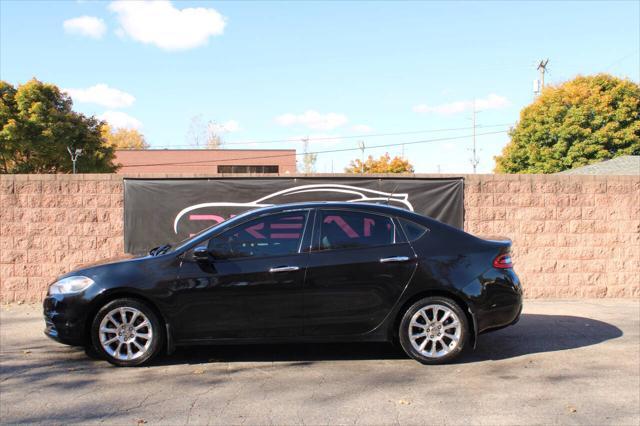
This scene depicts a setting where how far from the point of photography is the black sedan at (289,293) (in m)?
5.61

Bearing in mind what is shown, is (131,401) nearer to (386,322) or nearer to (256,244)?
(256,244)

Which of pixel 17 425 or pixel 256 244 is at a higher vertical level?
pixel 256 244

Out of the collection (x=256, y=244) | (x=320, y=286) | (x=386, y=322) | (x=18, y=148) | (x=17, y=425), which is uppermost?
(x=18, y=148)

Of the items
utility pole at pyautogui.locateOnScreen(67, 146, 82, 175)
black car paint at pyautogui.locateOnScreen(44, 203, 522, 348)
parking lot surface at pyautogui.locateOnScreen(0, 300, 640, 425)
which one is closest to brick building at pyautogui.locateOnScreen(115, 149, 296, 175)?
utility pole at pyautogui.locateOnScreen(67, 146, 82, 175)

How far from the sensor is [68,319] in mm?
5629

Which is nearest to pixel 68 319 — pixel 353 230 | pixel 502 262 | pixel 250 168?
pixel 353 230

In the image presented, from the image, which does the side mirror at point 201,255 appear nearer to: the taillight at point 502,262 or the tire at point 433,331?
the tire at point 433,331

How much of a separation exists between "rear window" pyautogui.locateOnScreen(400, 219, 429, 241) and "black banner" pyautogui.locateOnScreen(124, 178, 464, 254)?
3502 millimetres

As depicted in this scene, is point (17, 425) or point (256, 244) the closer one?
A: point (17, 425)

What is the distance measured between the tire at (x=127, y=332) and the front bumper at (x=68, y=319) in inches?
5.5

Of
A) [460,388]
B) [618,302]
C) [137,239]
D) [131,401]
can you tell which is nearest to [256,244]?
[131,401]

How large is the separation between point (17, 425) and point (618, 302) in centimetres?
885

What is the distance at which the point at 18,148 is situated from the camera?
36.1 metres

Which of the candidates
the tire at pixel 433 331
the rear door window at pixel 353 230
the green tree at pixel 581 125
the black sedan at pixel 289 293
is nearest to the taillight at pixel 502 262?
the black sedan at pixel 289 293
